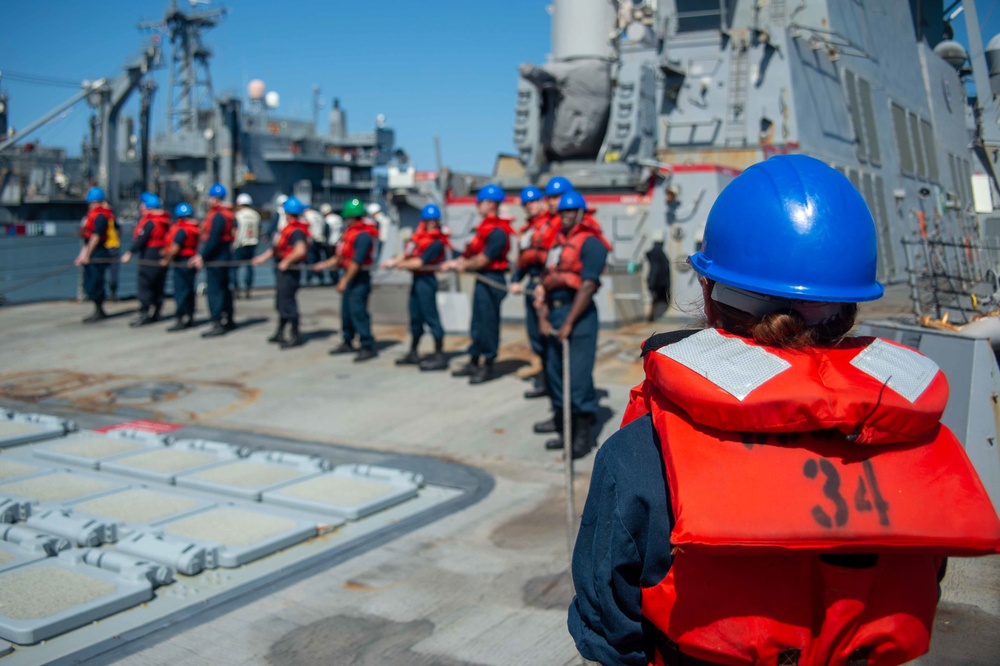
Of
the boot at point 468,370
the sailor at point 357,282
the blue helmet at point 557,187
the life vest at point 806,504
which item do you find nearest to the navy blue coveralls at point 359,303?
the sailor at point 357,282

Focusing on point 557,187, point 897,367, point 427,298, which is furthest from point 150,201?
point 897,367

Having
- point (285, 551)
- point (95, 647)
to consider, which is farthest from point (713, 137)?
point (95, 647)


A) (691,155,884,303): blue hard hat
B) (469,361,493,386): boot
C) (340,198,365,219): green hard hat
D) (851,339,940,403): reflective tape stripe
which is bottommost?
(469,361,493,386): boot

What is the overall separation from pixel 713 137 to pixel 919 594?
11313mm

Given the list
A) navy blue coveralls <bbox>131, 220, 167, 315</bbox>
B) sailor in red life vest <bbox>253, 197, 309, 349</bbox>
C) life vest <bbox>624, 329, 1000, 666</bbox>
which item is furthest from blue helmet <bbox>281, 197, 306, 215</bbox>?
life vest <bbox>624, 329, 1000, 666</bbox>

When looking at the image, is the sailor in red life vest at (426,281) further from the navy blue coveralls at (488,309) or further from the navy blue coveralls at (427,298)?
the navy blue coveralls at (488,309)

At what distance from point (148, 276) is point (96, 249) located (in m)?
1.11

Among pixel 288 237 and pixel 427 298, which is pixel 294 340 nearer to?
pixel 288 237

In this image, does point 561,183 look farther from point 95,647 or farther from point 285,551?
point 95,647

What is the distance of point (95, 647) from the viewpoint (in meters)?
3.08

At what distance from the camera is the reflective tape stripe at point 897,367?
1396 mm

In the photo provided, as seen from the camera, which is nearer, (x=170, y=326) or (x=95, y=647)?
(x=95, y=647)

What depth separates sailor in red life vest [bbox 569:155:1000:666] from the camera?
1339mm

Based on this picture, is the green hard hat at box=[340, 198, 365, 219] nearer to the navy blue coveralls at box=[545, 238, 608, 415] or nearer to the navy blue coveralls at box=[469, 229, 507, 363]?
the navy blue coveralls at box=[469, 229, 507, 363]
